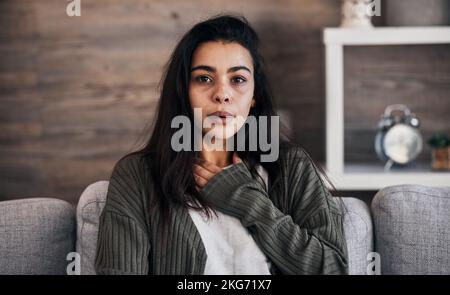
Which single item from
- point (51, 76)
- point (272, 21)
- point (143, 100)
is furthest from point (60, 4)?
point (272, 21)

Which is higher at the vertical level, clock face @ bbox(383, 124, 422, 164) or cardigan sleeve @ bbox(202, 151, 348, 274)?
clock face @ bbox(383, 124, 422, 164)

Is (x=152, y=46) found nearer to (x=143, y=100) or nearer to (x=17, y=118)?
(x=143, y=100)

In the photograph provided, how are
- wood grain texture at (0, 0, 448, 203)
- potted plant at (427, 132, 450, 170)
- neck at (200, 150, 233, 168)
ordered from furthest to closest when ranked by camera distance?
wood grain texture at (0, 0, 448, 203)
potted plant at (427, 132, 450, 170)
neck at (200, 150, 233, 168)

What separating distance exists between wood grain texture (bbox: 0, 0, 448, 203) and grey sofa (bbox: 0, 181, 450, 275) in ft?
2.79

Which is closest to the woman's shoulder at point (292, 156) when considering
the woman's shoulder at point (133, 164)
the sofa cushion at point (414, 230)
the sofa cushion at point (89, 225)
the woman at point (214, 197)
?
the woman at point (214, 197)

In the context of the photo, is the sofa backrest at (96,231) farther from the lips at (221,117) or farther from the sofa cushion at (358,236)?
the lips at (221,117)

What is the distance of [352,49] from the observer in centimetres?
242

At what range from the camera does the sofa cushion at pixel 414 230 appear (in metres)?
1.58

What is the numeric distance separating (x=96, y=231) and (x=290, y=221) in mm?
437

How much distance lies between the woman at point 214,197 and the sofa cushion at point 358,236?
0.05 meters

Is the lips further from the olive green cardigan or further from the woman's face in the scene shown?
the olive green cardigan

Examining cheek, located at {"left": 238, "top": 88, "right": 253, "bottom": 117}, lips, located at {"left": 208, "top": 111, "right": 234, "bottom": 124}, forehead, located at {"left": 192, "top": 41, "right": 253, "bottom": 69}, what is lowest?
lips, located at {"left": 208, "top": 111, "right": 234, "bottom": 124}

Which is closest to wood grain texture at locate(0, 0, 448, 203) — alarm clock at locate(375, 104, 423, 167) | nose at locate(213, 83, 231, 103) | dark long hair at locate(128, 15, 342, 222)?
alarm clock at locate(375, 104, 423, 167)

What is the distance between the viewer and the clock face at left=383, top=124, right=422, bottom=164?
2289mm
